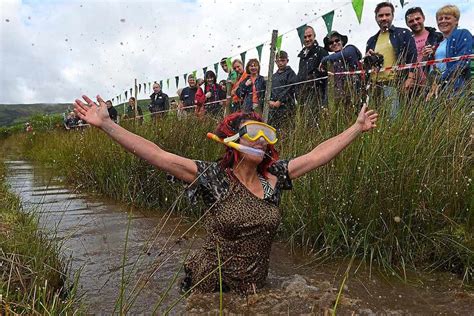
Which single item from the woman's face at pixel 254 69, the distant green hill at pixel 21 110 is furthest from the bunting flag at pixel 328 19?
the distant green hill at pixel 21 110

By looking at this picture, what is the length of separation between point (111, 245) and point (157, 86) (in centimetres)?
847

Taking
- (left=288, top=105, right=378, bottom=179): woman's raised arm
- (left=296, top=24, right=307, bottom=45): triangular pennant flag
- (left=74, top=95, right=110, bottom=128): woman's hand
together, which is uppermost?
(left=296, top=24, right=307, bottom=45): triangular pennant flag

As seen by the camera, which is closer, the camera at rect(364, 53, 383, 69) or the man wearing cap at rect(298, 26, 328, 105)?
the camera at rect(364, 53, 383, 69)

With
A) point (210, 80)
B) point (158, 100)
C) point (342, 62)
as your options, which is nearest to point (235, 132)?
point (342, 62)

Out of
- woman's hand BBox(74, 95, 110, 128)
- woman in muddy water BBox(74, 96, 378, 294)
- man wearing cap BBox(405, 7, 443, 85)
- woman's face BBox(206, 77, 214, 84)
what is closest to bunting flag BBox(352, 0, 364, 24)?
man wearing cap BBox(405, 7, 443, 85)

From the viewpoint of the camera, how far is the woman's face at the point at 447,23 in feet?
17.3

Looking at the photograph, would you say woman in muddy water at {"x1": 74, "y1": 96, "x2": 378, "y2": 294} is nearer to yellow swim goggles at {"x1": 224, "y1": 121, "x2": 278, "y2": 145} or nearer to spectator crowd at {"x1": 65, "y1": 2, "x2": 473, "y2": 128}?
yellow swim goggles at {"x1": 224, "y1": 121, "x2": 278, "y2": 145}

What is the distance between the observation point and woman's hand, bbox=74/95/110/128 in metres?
2.80

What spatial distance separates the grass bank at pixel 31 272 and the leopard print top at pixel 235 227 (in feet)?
3.09

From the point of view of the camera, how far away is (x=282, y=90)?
7301 mm

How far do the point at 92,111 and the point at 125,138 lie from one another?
255mm

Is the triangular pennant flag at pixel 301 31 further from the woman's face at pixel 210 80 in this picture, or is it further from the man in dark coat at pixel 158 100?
the man in dark coat at pixel 158 100

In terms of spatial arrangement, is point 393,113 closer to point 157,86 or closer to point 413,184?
point 413,184

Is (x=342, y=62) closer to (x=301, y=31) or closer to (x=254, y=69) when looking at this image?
(x=301, y=31)
